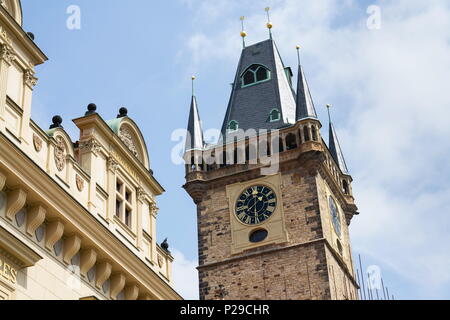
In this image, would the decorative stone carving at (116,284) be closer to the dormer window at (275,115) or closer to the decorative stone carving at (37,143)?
the decorative stone carving at (37,143)

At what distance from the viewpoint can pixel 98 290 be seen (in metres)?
15.3

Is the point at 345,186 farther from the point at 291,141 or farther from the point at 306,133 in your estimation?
the point at 306,133

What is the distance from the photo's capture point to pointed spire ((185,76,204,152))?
158ft

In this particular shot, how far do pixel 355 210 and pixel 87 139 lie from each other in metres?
34.6

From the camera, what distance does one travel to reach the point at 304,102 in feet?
154

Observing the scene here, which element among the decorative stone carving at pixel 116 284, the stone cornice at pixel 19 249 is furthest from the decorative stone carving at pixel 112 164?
the stone cornice at pixel 19 249

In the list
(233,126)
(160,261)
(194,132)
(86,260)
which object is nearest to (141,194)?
(160,261)

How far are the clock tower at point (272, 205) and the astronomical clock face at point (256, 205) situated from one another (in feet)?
0.17

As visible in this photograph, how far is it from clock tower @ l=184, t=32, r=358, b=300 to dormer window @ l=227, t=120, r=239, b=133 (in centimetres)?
6

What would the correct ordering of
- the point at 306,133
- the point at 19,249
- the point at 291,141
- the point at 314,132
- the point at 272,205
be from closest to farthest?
the point at 19,249, the point at 272,205, the point at 306,133, the point at 314,132, the point at 291,141

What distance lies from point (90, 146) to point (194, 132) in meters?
32.4

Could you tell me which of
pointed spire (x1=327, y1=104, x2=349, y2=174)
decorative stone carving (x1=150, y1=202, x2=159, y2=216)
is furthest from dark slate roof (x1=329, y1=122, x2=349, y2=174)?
decorative stone carving (x1=150, y1=202, x2=159, y2=216)
